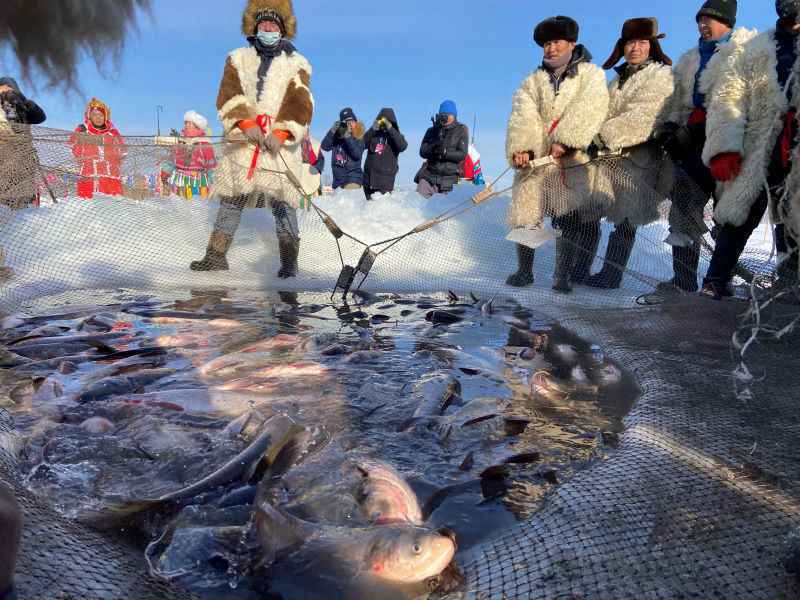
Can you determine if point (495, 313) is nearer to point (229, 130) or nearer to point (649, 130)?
point (649, 130)

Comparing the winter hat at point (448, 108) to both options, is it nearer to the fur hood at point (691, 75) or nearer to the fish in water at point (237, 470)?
the fur hood at point (691, 75)

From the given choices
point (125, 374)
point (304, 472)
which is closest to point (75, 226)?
point (125, 374)

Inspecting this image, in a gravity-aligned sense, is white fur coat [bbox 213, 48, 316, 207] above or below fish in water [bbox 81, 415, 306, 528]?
above

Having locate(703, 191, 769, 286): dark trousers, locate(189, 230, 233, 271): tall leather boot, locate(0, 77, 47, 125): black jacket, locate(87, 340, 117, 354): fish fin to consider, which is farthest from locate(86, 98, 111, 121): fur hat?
locate(703, 191, 769, 286): dark trousers

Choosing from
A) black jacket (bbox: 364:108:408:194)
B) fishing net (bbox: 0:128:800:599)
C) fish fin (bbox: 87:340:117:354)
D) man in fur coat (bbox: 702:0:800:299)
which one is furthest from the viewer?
black jacket (bbox: 364:108:408:194)

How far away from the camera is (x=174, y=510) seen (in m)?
1.91

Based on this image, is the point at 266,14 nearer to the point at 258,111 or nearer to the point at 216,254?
the point at 258,111

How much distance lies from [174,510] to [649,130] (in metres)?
5.35

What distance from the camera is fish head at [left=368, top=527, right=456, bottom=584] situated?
158 centimetres

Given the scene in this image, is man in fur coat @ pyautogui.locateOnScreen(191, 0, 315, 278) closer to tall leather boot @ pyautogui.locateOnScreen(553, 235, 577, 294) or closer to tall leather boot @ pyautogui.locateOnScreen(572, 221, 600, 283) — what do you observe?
tall leather boot @ pyautogui.locateOnScreen(553, 235, 577, 294)

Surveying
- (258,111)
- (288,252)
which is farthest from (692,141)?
(258,111)

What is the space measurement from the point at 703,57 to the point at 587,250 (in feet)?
6.94

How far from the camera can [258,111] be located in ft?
20.6

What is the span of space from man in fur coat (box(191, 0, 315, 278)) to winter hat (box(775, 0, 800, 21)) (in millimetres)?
4512
